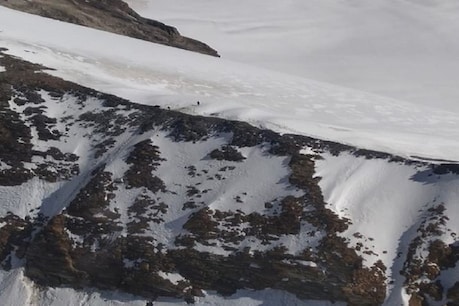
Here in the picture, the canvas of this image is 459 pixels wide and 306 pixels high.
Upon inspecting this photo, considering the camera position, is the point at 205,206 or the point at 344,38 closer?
the point at 205,206

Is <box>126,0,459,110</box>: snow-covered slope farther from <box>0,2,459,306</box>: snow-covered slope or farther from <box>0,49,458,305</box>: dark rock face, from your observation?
<box>0,49,458,305</box>: dark rock face

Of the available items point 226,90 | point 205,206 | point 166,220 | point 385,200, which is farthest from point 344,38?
point 166,220

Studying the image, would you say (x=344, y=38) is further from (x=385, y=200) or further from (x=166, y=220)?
(x=166, y=220)

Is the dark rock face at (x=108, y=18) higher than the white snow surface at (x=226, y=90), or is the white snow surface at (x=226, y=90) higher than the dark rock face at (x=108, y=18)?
the dark rock face at (x=108, y=18)

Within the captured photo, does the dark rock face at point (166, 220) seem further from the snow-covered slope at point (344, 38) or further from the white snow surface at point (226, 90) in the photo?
the snow-covered slope at point (344, 38)

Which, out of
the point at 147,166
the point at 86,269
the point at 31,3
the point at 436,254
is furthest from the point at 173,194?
the point at 31,3

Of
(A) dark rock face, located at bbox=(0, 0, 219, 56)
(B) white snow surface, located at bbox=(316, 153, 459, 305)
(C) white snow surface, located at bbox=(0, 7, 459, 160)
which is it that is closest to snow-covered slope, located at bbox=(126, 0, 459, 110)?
(A) dark rock face, located at bbox=(0, 0, 219, 56)

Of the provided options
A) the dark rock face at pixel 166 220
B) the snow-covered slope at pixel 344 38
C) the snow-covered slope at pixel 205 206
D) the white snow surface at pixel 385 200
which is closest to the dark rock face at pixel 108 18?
the snow-covered slope at pixel 344 38
